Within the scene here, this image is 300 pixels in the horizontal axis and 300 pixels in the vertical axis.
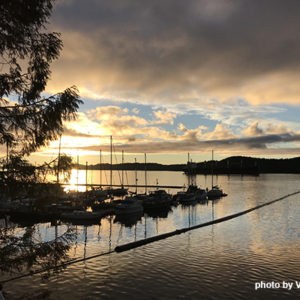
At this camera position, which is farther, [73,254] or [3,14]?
[73,254]

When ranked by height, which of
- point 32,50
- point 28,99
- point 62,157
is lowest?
point 62,157

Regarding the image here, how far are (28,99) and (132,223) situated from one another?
43941 mm

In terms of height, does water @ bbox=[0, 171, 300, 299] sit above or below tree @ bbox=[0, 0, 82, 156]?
below

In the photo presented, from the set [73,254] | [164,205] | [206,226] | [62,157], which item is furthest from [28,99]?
[164,205]

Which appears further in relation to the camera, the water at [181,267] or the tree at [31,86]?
the water at [181,267]

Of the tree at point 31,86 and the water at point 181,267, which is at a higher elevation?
the tree at point 31,86

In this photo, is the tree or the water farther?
the water

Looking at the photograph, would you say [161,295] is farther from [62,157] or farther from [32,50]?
[32,50]

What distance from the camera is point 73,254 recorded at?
31484 millimetres

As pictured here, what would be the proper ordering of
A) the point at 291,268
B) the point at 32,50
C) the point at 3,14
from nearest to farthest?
1. the point at 3,14
2. the point at 32,50
3. the point at 291,268

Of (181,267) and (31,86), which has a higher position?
(31,86)

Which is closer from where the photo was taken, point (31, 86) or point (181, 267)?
point (31, 86)

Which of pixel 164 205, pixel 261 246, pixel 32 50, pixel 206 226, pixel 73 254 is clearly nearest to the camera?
pixel 32 50

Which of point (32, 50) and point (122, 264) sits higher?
point (32, 50)
